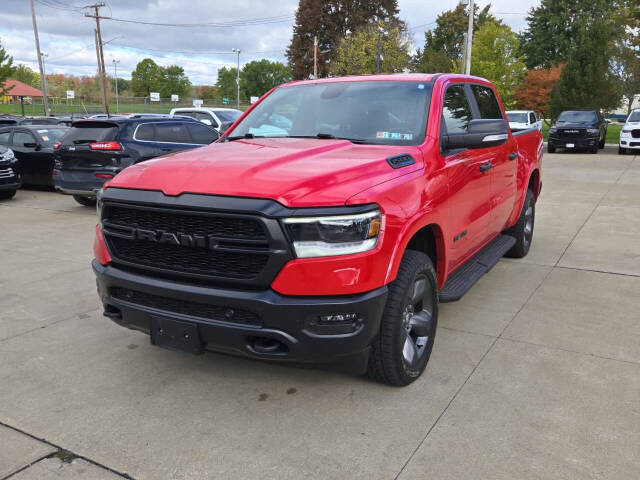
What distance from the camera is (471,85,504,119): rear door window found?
5.07 m

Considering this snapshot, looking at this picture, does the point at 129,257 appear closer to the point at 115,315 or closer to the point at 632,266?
the point at 115,315

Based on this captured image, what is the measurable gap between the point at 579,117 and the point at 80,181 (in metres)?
20.1

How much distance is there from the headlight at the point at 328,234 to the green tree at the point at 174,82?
4705 inches

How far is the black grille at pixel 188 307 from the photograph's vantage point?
2.90m

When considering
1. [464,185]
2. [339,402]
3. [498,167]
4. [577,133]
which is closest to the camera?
[339,402]

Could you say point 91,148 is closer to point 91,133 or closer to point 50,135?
point 91,133

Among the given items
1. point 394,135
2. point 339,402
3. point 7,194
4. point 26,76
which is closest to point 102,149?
point 7,194

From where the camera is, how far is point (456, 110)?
14.6 feet

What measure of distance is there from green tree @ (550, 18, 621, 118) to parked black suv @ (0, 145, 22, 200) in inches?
1059

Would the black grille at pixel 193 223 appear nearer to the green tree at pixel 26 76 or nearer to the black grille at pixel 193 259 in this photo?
the black grille at pixel 193 259

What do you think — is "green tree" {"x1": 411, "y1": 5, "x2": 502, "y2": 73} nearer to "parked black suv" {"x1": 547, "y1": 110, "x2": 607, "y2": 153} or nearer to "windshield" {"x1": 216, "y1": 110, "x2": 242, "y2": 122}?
"parked black suv" {"x1": 547, "y1": 110, "x2": 607, "y2": 153}

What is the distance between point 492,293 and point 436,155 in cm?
210

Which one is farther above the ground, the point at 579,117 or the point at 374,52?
the point at 374,52

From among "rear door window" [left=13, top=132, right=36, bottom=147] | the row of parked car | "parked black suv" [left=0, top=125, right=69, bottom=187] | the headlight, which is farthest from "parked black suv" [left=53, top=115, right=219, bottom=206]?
the headlight
